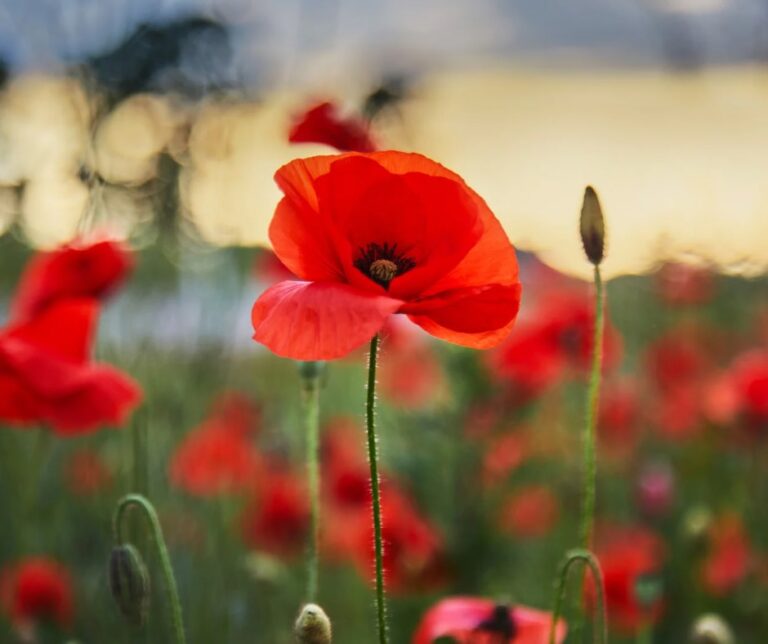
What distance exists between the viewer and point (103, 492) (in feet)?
8.76

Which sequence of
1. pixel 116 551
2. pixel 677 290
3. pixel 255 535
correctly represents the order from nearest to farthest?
pixel 116 551
pixel 255 535
pixel 677 290

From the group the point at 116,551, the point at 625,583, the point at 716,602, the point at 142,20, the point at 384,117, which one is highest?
the point at 142,20

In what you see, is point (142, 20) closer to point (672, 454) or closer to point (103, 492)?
point (103, 492)

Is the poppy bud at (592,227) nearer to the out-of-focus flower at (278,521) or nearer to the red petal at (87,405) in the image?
the red petal at (87,405)

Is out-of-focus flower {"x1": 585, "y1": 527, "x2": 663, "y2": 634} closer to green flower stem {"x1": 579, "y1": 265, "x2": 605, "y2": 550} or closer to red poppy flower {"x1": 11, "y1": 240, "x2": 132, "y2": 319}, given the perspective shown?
green flower stem {"x1": 579, "y1": 265, "x2": 605, "y2": 550}

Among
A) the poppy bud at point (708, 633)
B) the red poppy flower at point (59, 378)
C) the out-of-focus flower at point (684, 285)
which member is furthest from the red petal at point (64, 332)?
the out-of-focus flower at point (684, 285)

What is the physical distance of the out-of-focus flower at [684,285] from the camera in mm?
3670

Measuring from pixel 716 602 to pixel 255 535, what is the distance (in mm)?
1067

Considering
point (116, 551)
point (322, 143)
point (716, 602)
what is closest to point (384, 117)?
point (322, 143)

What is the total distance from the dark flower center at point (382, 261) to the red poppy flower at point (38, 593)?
1.26 m

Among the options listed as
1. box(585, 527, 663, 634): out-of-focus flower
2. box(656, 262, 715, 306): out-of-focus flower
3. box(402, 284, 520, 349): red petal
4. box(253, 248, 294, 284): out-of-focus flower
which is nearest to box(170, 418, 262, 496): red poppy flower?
box(253, 248, 294, 284): out-of-focus flower

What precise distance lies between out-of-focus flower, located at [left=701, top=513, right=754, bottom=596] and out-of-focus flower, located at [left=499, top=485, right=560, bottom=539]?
1.29 ft

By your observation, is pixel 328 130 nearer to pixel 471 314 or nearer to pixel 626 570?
pixel 471 314

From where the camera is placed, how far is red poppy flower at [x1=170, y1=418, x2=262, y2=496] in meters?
2.93
